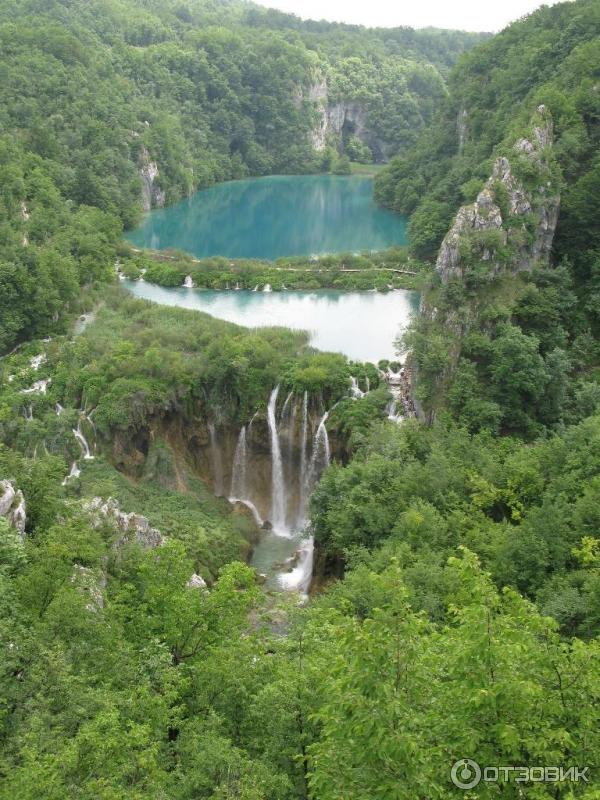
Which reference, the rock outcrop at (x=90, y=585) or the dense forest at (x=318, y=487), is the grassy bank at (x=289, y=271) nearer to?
the dense forest at (x=318, y=487)

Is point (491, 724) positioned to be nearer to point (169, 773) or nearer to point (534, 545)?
point (169, 773)

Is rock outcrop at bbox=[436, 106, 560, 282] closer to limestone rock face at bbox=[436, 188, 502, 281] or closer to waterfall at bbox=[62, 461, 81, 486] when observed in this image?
limestone rock face at bbox=[436, 188, 502, 281]

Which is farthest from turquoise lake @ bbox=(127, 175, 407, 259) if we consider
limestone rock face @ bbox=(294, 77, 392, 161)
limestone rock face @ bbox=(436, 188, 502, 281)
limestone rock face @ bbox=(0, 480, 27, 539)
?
limestone rock face @ bbox=(0, 480, 27, 539)

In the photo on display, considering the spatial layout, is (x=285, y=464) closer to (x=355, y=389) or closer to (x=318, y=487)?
(x=355, y=389)

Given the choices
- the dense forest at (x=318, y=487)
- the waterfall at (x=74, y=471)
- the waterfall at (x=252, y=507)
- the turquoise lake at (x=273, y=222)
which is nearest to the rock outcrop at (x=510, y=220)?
the dense forest at (x=318, y=487)

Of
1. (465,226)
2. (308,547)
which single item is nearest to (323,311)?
(465,226)

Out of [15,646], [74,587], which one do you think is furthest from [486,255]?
[15,646]
